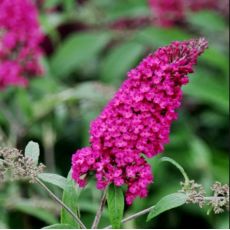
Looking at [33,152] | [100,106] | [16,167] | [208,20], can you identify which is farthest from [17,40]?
[16,167]

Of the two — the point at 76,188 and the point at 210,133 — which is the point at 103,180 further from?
the point at 210,133

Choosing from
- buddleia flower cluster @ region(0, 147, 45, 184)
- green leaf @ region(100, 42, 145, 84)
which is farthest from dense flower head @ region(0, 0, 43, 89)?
buddleia flower cluster @ region(0, 147, 45, 184)

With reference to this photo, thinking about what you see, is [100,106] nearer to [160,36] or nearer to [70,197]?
[160,36]

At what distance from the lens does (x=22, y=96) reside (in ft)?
12.8

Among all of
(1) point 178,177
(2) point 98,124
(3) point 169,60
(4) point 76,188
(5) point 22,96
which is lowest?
(4) point 76,188

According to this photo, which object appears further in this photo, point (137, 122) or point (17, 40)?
point (17, 40)

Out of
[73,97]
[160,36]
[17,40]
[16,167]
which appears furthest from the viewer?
[160,36]

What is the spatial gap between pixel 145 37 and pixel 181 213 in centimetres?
126

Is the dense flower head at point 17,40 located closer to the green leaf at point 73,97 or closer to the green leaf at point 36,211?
the green leaf at point 73,97

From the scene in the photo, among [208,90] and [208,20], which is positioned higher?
[208,20]

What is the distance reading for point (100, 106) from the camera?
409cm

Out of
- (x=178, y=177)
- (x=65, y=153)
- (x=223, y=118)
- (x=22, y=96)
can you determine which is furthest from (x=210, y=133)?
(x=22, y=96)

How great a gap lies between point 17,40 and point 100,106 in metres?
0.69

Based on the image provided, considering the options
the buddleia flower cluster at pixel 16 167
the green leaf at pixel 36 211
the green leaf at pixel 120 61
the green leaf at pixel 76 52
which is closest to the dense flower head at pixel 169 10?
the green leaf at pixel 120 61
